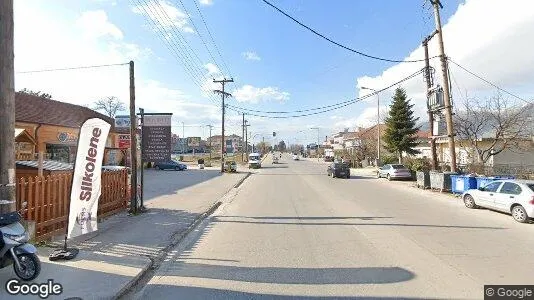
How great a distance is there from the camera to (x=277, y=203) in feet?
57.3

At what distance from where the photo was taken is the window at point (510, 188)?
1323cm

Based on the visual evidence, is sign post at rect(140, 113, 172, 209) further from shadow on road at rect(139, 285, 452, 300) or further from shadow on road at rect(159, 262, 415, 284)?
shadow on road at rect(139, 285, 452, 300)

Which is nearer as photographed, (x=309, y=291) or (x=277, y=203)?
(x=309, y=291)

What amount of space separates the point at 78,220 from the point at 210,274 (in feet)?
9.98

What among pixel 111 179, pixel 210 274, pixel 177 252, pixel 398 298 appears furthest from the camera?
pixel 111 179

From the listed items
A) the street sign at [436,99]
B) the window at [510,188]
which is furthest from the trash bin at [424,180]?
the window at [510,188]

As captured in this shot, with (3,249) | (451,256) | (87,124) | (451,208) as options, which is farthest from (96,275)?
(451,208)

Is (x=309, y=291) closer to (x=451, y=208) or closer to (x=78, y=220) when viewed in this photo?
(x=78, y=220)

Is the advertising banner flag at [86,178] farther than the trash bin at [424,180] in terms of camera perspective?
No

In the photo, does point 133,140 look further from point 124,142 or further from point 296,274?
point 296,274

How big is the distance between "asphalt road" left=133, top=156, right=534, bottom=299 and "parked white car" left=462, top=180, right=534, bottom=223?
1.30 feet

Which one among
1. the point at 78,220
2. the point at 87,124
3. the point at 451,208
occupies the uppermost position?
the point at 87,124

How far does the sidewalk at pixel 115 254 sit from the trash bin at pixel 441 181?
1441 cm

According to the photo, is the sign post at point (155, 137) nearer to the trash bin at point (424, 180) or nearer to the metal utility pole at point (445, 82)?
the metal utility pole at point (445, 82)
